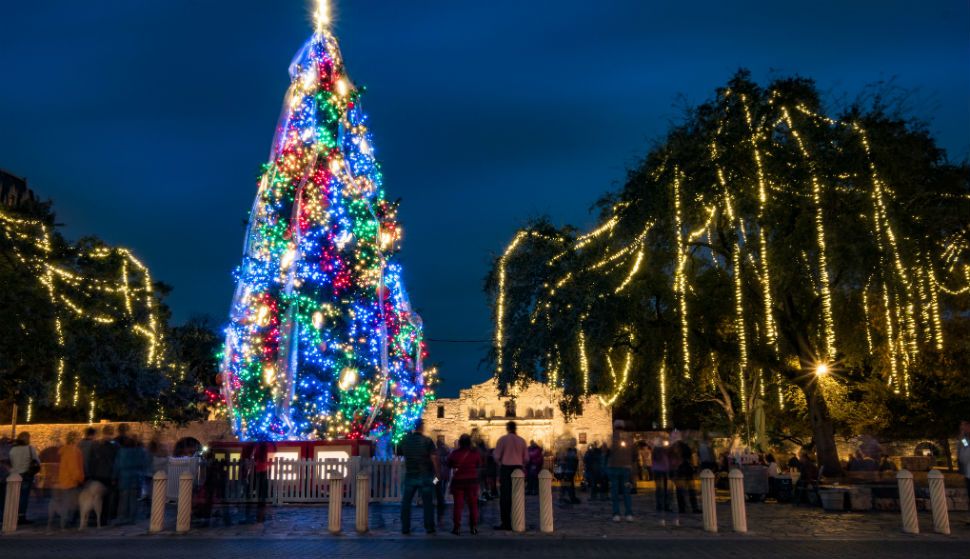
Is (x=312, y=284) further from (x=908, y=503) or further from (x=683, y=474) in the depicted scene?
(x=908, y=503)

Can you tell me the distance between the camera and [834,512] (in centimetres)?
1608

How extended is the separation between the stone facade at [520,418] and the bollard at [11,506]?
5225 cm

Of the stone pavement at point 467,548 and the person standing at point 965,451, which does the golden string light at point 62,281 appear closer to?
the stone pavement at point 467,548

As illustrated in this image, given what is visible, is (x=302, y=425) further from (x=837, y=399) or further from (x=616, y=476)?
(x=837, y=399)

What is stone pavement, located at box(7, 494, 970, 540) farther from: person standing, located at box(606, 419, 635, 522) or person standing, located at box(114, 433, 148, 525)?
person standing, located at box(114, 433, 148, 525)

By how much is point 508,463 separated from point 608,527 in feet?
6.26

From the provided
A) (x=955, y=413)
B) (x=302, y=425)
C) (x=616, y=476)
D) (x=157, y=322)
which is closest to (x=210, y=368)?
(x=157, y=322)

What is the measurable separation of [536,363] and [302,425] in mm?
6348

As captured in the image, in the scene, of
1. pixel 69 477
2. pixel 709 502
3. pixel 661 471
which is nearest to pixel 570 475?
pixel 661 471

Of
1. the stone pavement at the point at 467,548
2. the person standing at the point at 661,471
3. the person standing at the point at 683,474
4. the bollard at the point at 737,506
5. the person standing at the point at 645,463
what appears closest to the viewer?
the stone pavement at the point at 467,548

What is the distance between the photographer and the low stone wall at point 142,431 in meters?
38.3

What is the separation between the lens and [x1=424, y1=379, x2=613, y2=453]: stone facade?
67.8 meters

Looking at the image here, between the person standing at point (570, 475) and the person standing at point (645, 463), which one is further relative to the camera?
the person standing at point (645, 463)

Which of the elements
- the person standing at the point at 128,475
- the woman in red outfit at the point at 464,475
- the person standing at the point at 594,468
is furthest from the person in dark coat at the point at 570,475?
the person standing at the point at 128,475
